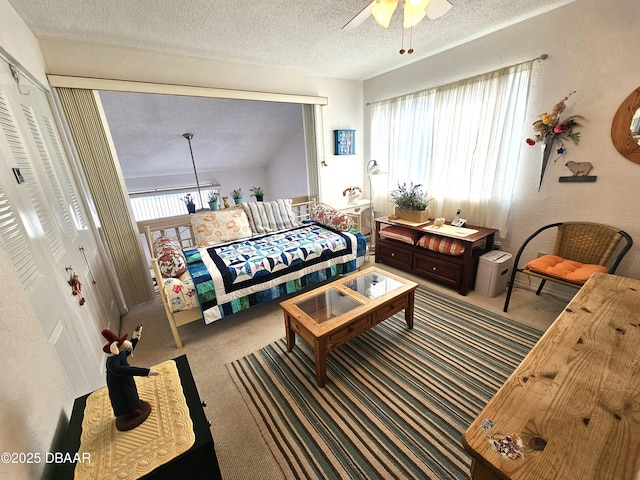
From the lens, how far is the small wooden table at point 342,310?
5.36 feet

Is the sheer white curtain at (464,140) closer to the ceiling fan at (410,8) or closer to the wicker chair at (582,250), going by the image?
the wicker chair at (582,250)

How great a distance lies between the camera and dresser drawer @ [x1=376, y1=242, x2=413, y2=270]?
3061 millimetres

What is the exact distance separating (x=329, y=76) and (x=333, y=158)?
Answer: 3.40ft

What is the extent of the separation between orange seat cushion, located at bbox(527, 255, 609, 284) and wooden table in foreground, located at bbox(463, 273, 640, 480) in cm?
97

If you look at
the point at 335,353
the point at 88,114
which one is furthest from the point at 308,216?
the point at 88,114

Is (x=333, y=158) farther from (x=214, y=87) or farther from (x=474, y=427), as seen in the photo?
(x=474, y=427)

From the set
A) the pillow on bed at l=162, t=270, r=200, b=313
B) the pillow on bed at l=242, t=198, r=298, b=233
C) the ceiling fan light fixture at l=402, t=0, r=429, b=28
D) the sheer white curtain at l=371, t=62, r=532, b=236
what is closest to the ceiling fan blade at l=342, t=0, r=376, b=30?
the ceiling fan light fixture at l=402, t=0, r=429, b=28

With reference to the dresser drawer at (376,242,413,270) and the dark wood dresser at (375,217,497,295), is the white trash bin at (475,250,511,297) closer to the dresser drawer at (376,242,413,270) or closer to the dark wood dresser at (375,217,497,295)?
the dark wood dresser at (375,217,497,295)

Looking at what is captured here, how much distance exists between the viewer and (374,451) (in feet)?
4.26

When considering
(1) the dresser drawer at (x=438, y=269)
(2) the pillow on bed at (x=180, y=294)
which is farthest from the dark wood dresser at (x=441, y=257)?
(2) the pillow on bed at (x=180, y=294)

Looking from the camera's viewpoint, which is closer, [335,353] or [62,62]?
[335,353]

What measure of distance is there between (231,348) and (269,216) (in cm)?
160

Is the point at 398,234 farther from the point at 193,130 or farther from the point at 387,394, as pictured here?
the point at 193,130

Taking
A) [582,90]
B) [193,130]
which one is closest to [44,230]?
[193,130]
